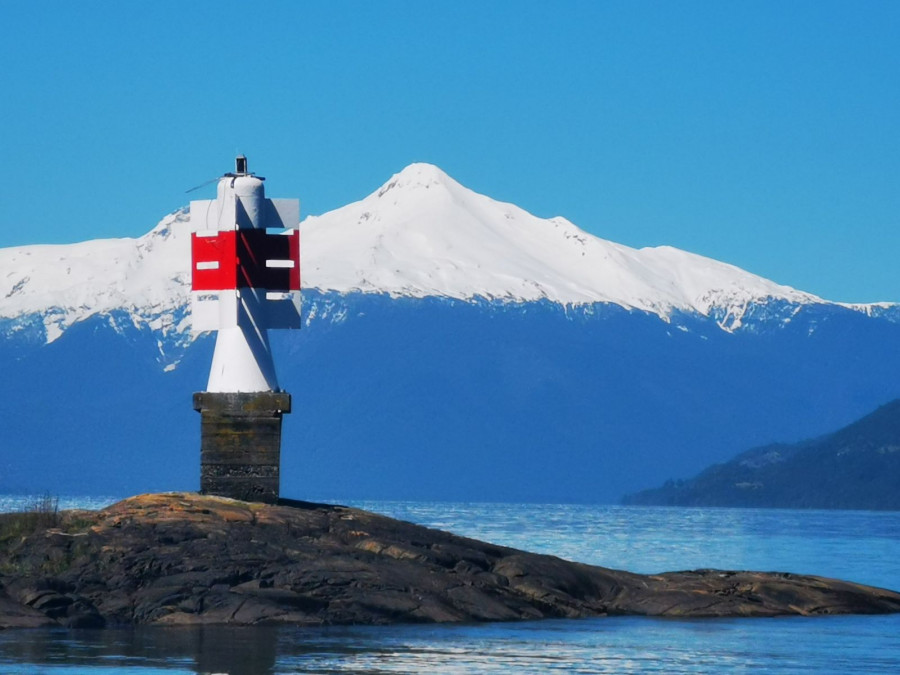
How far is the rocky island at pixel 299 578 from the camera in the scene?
4075cm

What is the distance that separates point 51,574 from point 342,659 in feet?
33.9

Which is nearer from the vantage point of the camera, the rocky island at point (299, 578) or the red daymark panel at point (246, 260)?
the rocky island at point (299, 578)

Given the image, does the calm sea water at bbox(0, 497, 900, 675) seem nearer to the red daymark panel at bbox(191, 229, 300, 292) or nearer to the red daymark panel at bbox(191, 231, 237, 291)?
the red daymark panel at bbox(191, 229, 300, 292)

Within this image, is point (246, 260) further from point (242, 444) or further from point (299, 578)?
point (299, 578)

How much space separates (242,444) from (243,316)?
3359 mm

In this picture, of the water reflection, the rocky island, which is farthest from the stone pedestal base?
the water reflection

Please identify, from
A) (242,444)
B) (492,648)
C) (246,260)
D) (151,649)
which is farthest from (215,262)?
(492,648)

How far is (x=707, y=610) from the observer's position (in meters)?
46.8

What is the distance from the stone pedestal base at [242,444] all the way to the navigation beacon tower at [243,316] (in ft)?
0.08

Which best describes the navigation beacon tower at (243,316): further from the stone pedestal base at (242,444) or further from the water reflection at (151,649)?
the water reflection at (151,649)

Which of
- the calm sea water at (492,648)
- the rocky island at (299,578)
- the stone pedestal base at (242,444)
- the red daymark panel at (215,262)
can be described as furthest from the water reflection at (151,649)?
the red daymark panel at (215,262)

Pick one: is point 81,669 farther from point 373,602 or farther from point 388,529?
point 388,529

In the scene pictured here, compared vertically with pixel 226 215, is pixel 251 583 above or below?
below

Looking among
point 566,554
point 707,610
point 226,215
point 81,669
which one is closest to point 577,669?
point 81,669
